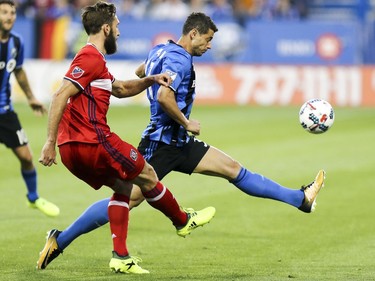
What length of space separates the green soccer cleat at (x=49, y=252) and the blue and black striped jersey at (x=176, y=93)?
120 cm

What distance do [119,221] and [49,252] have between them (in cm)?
66

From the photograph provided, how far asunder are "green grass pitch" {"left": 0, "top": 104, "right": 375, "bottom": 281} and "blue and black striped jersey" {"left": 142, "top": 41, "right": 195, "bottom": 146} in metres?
1.02

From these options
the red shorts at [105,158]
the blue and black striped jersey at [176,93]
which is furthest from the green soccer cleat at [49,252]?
the blue and black striped jersey at [176,93]

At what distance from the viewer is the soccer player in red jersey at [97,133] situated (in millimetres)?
6676

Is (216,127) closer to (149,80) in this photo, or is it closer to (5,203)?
(5,203)

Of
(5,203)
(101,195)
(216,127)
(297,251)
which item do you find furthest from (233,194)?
(216,127)

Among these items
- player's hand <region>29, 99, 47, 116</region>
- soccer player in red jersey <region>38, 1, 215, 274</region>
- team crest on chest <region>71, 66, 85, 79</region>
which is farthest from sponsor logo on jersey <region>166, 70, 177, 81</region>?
player's hand <region>29, 99, 47, 116</region>

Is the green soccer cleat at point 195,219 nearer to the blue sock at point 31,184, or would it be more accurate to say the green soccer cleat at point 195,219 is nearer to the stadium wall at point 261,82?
the blue sock at point 31,184

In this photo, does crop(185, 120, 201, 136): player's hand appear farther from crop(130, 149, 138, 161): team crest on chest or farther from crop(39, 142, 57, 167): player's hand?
crop(39, 142, 57, 167): player's hand

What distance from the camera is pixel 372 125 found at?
1953cm

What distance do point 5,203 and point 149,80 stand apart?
4.31 m

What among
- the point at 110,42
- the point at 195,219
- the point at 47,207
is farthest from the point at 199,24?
the point at 47,207

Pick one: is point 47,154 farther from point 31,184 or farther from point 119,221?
point 31,184

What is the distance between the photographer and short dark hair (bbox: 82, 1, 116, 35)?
6859 mm
